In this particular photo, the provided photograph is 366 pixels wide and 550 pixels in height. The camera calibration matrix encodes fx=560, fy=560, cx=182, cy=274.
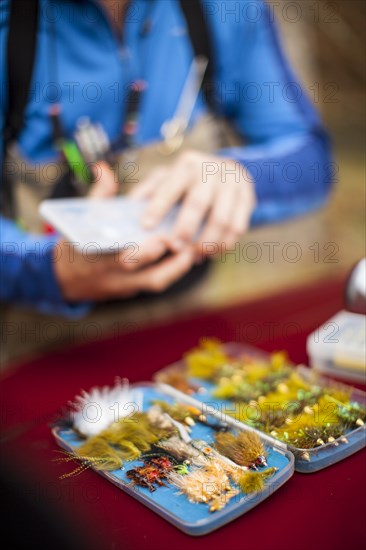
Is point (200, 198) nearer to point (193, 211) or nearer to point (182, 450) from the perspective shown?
point (193, 211)

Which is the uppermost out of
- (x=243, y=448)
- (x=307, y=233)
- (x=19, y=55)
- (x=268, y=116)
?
(x=19, y=55)

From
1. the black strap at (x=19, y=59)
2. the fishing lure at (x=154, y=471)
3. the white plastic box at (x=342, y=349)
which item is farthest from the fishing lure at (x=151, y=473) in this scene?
the black strap at (x=19, y=59)

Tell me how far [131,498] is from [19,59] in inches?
22.2

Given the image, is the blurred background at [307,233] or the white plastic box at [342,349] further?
the blurred background at [307,233]

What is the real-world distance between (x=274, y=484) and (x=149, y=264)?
420mm

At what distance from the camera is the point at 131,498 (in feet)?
1.46

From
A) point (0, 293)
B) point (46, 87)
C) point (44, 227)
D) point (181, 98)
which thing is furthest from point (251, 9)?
point (0, 293)

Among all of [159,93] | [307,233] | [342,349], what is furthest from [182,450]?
[307,233]

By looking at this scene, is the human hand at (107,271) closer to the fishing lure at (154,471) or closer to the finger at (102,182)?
the finger at (102,182)

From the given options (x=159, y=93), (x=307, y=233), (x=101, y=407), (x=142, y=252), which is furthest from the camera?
(x=307, y=233)

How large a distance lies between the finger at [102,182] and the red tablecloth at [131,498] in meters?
0.21

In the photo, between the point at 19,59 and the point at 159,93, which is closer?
the point at 19,59

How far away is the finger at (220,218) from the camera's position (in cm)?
76

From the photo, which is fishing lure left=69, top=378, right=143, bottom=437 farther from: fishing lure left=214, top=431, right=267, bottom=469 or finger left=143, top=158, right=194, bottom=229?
finger left=143, top=158, right=194, bottom=229
